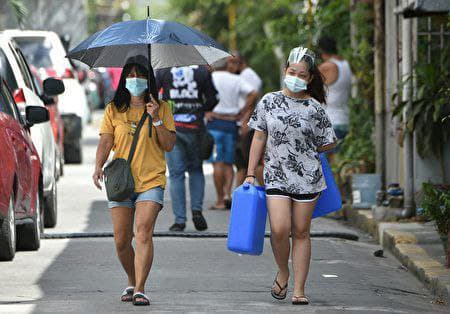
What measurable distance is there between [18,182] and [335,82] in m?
5.86

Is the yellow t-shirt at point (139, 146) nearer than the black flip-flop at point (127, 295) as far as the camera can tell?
Yes

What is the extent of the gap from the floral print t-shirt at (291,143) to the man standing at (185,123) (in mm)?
4555

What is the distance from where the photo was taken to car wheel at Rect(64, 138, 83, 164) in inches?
938

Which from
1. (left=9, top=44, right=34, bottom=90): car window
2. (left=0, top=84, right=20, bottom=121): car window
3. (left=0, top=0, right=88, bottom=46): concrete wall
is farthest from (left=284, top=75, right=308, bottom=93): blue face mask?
(left=0, top=0, right=88, bottom=46): concrete wall

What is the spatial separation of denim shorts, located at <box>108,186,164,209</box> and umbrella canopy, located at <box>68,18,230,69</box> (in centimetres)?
102

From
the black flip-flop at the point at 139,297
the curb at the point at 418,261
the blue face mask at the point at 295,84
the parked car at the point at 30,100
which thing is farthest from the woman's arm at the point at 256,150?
the parked car at the point at 30,100

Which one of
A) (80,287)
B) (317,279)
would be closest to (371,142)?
(317,279)

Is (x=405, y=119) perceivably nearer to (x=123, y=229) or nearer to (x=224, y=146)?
(x=224, y=146)

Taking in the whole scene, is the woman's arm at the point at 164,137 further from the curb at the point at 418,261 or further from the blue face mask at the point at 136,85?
the curb at the point at 418,261

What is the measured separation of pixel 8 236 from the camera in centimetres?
1123

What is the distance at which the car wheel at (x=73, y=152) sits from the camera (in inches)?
938

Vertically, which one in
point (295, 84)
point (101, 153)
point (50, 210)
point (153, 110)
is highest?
point (295, 84)

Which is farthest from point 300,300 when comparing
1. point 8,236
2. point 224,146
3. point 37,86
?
point 37,86

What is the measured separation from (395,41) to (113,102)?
6.62m
